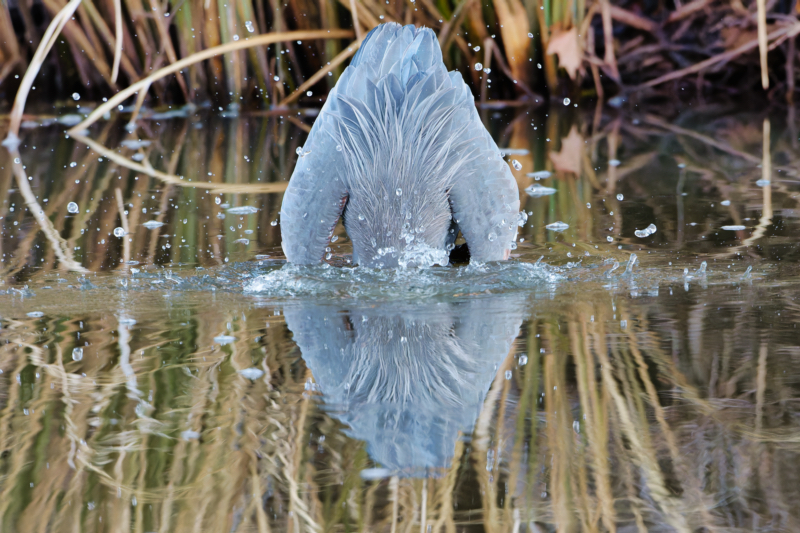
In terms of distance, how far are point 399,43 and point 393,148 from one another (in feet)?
1.16

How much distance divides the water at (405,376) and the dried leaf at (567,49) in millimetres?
3187

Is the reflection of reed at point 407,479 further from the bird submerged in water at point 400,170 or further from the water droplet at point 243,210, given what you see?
the water droplet at point 243,210

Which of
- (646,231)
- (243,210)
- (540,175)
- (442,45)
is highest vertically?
(442,45)

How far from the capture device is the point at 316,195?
3271mm

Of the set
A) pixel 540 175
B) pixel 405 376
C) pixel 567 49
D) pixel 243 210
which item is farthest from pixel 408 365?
pixel 567 49

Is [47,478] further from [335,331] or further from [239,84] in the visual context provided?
[239,84]

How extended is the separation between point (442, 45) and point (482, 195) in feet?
13.7

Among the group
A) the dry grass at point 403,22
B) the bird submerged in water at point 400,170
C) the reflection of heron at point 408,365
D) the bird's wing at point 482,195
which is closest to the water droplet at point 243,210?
the bird submerged in water at point 400,170

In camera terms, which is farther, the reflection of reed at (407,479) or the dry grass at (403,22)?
the dry grass at (403,22)

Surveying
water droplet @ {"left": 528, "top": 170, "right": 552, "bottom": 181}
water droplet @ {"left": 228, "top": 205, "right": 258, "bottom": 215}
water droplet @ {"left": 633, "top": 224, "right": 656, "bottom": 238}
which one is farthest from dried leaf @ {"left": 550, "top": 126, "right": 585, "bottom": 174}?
water droplet @ {"left": 228, "top": 205, "right": 258, "bottom": 215}

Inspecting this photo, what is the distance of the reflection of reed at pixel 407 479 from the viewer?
1.78m

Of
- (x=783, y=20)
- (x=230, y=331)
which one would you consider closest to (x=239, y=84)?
(x=783, y=20)

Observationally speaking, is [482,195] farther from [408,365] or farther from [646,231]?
[408,365]

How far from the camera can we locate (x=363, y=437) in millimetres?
2082
